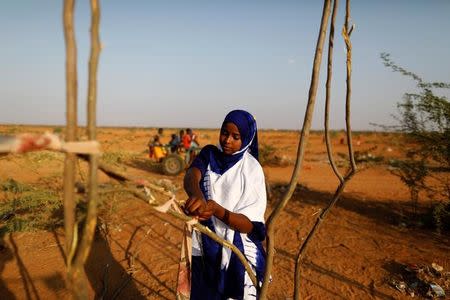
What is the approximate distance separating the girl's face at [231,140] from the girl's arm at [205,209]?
225 millimetres

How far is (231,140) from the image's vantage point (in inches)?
69.3

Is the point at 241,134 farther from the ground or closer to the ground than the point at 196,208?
farther from the ground

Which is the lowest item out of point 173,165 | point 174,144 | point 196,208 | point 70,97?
point 173,165

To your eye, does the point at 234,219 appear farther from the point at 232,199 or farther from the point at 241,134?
the point at 241,134

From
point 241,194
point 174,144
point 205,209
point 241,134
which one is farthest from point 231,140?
point 174,144

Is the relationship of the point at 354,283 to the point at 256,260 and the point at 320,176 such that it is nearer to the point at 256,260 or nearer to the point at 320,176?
the point at 256,260

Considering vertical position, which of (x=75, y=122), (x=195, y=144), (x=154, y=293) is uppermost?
(x=75, y=122)

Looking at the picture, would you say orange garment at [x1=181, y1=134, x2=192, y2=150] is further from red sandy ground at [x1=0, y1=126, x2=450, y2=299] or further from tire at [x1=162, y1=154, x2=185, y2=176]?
red sandy ground at [x1=0, y1=126, x2=450, y2=299]

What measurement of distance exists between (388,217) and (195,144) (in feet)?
22.1

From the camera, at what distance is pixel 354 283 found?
4.02m

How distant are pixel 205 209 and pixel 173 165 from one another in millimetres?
9021

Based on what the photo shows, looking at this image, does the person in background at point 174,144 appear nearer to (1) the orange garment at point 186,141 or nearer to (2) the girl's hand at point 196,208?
(1) the orange garment at point 186,141

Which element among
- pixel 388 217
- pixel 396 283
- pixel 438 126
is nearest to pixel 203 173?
pixel 396 283

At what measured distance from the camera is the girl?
1.66m
